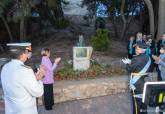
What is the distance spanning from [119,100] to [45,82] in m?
2.14

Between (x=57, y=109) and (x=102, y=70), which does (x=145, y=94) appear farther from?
(x=102, y=70)

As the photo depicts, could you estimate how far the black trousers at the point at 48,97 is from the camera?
9.24 metres

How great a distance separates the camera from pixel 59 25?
1884 cm

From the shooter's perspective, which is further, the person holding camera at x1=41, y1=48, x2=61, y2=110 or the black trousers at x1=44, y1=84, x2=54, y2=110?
the black trousers at x1=44, y1=84, x2=54, y2=110

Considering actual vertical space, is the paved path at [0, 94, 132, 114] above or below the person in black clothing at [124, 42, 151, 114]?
below

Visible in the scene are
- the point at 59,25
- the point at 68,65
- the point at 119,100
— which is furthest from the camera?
the point at 59,25

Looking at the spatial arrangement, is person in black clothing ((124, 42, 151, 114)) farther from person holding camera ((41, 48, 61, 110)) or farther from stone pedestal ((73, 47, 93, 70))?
stone pedestal ((73, 47, 93, 70))

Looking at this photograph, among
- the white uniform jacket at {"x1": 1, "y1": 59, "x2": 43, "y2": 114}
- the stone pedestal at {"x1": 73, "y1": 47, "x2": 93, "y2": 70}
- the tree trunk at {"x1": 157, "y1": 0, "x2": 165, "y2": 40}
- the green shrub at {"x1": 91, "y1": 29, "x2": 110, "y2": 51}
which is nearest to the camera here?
the white uniform jacket at {"x1": 1, "y1": 59, "x2": 43, "y2": 114}

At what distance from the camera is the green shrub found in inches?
573

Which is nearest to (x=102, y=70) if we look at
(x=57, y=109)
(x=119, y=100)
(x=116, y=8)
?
(x=119, y=100)

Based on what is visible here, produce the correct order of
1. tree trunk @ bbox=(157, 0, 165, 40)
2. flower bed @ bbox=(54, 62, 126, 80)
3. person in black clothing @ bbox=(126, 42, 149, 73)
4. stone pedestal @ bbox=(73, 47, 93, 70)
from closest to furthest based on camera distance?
person in black clothing @ bbox=(126, 42, 149, 73) < flower bed @ bbox=(54, 62, 126, 80) < stone pedestal @ bbox=(73, 47, 93, 70) < tree trunk @ bbox=(157, 0, 165, 40)

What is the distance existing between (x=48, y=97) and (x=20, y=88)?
4840 millimetres

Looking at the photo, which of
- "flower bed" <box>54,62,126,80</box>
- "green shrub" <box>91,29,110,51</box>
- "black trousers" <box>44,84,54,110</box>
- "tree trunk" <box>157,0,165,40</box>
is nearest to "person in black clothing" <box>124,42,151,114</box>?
"black trousers" <box>44,84,54,110</box>

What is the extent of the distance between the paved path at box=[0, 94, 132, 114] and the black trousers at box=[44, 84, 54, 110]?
0.14 m
